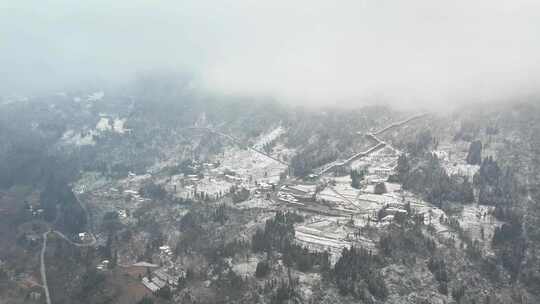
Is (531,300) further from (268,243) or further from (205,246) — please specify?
(205,246)

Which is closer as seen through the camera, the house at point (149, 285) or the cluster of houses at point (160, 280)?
the house at point (149, 285)

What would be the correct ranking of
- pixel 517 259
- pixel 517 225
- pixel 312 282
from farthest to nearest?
pixel 517 225
pixel 517 259
pixel 312 282

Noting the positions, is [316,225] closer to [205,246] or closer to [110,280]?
[205,246]

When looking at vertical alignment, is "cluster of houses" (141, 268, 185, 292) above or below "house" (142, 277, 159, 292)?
above

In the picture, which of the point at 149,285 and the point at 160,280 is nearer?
the point at 149,285

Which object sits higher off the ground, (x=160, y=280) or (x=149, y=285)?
(x=160, y=280)

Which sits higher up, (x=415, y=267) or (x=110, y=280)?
(x=415, y=267)

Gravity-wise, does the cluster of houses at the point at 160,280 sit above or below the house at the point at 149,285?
above

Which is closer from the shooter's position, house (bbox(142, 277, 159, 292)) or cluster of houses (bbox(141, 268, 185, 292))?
house (bbox(142, 277, 159, 292))

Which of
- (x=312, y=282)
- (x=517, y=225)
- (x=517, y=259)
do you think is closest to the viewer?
(x=312, y=282)

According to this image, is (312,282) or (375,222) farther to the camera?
(375,222)

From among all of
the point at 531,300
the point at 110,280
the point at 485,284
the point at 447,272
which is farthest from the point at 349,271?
the point at 110,280
